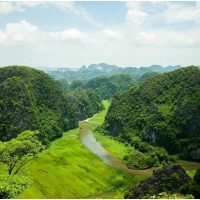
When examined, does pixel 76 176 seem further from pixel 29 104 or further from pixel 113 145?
pixel 29 104

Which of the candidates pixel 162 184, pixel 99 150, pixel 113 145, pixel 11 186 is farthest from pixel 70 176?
pixel 11 186

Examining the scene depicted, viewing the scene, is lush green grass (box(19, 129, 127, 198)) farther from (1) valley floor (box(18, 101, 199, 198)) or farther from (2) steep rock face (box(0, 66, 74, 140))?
(2) steep rock face (box(0, 66, 74, 140))

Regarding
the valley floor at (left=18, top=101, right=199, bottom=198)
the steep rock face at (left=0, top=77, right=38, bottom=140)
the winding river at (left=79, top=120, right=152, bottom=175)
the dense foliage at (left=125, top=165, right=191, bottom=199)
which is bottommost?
the winding river at (left=79, top=120, right=152, bottom=175)

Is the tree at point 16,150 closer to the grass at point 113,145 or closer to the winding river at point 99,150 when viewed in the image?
the winding river at point 99,150

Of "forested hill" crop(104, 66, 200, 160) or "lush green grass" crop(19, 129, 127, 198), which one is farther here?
"forested hill" crop(104, 66, 200, 160)

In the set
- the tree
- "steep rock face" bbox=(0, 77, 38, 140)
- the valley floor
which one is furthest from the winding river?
the tree

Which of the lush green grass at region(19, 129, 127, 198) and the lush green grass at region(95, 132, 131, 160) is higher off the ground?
the lush green grass at region(19, 129, 127, 198)
